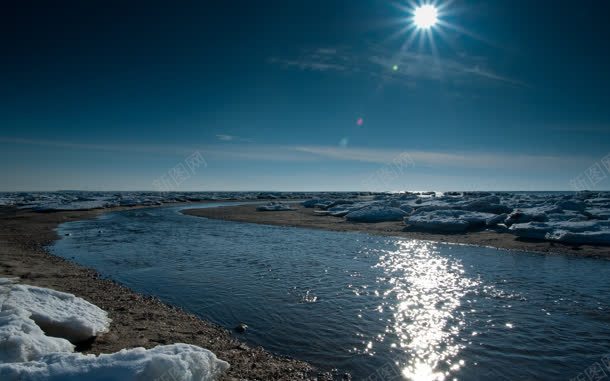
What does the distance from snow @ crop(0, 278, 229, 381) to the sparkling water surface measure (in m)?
2.81

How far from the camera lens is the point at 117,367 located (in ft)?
16.8

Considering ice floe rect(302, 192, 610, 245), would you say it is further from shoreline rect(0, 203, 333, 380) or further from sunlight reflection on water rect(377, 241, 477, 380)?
shoreline rect(0, 203, 333, 380)

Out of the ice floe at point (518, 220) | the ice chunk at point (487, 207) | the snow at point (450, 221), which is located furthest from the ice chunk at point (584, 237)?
the ice chunk at point (487, 207)

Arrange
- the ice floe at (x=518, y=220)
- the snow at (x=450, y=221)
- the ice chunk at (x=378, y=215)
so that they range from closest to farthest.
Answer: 1. the ice floe at (x=518, y=220)
2. the snow at (x=450, y=221)
3. the ice chunk at (x=378, y=215)

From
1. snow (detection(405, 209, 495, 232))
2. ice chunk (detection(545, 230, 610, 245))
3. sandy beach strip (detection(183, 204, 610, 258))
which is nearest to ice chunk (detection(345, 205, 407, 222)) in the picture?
sandy beach strip (detection(183, 204, 610, 258))

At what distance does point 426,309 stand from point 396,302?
0.97 m

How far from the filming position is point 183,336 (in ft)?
26.6

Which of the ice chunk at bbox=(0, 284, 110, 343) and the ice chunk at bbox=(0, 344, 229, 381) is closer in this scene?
the ice chunk at bbox=(0, 344, 229, 381)

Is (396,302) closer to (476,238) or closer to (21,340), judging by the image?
(21,340)

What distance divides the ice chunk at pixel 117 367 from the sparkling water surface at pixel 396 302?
9.12 ft

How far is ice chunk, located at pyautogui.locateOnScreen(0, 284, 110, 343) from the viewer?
680cm

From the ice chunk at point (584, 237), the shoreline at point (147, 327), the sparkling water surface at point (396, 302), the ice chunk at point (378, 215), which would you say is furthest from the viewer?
the ice chunk at point (378, 215)

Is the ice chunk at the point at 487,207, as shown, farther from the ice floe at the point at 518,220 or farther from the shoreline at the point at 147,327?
the shoreline at the point at 147,327

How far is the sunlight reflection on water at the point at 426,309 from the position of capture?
755cm
